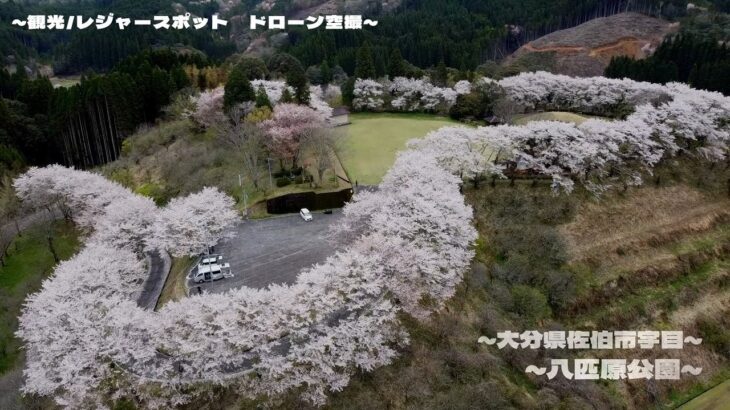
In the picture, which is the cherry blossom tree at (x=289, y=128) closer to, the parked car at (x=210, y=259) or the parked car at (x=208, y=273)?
the parked car at (x=210, y=259)

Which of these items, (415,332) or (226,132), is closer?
(415,332)

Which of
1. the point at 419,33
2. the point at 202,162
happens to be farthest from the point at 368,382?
the point at 419,33

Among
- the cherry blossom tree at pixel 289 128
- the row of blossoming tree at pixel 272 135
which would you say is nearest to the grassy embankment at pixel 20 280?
the row of blossoming tree at pixel 272 135

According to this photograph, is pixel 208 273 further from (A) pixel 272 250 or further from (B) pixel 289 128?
→ (B) pixel 289 128

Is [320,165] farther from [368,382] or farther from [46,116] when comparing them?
[46,116]

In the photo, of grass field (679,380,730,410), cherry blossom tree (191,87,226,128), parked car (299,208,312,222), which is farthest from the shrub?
cherry blossom tree (191,87,226,128)

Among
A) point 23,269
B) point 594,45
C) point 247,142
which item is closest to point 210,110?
point 247,142

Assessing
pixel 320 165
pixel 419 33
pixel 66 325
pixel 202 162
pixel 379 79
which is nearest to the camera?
pixel 66 325
